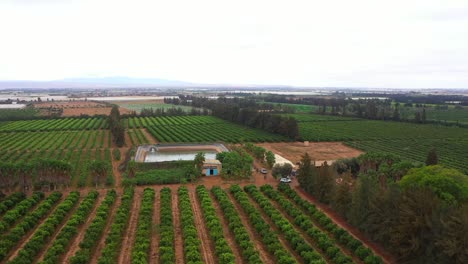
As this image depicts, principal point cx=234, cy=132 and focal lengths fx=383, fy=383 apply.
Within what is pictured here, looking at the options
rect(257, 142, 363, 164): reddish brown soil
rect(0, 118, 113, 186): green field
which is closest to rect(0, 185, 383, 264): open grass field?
rect(0, 118, 113, 186): green field

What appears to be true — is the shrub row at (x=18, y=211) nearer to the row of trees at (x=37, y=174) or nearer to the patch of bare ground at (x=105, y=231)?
the row of trees at (x=37, y=174)

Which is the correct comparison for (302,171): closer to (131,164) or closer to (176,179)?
(176,179)

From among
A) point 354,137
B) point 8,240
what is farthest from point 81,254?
point 354,137

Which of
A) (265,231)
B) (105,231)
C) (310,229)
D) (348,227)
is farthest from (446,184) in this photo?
(105,231)

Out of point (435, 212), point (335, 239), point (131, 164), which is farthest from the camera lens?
point (131, 164)

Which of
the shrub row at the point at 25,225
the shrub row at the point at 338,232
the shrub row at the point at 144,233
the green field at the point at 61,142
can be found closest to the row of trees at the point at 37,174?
the green field at the point at 61,142

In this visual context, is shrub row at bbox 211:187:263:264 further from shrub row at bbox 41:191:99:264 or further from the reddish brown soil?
the reddish brown soil

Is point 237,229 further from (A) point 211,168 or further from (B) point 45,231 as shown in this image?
(A) point 211,168
